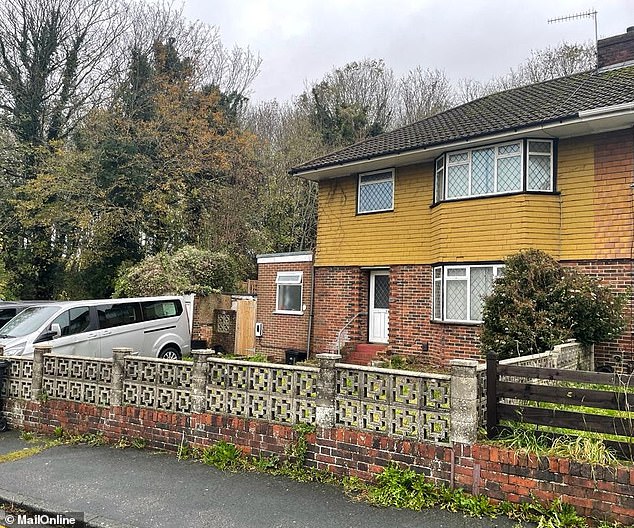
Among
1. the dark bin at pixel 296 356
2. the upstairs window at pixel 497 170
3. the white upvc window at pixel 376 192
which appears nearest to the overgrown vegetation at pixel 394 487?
the upstairs window at pixel 497 170

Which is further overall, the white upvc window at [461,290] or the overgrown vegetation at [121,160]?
the overgrown vegetation at [121,160]

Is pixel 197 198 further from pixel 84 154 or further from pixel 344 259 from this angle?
pixel 344 259

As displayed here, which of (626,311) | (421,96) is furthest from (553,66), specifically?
(626,311)

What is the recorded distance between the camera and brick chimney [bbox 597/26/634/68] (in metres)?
13.2

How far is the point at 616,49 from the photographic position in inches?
530

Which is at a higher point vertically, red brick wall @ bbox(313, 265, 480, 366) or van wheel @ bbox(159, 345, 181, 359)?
red brick wall @ bbox(313, 265, 480, 366)

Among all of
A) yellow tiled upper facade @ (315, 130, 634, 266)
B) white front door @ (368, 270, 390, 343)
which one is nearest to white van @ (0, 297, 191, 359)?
white front door @ (368, 270, 390, 343)

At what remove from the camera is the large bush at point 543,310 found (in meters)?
8.49

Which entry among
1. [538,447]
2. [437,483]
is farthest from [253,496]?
[538,447]

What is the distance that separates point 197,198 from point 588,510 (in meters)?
20.4

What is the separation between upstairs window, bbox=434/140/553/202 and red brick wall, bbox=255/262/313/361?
5.02 meters

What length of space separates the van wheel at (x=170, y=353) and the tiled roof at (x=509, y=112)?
5.93 meters

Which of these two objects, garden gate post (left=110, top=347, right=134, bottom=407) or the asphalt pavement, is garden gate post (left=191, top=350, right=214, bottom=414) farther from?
garden gate post (left=110, top=347, right=134, bottom=407)

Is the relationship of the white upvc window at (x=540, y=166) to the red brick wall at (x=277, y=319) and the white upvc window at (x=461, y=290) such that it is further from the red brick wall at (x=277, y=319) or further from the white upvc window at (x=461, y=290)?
the red brick wall at (x=277, y=319)
